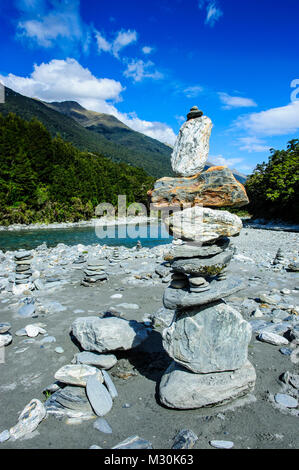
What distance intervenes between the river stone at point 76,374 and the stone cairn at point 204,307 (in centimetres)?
113

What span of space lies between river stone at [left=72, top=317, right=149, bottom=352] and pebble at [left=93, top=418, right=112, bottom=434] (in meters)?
1.33

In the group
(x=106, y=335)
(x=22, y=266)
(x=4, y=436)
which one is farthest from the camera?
(x=22, y=266)

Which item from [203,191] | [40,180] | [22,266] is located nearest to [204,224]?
[203,191]

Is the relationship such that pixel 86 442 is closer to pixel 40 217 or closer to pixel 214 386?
pixel 214 386

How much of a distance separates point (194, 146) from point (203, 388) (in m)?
3.78

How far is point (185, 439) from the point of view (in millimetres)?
2963

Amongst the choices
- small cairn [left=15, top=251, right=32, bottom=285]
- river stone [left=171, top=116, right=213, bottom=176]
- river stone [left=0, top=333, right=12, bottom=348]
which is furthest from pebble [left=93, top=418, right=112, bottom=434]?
small cairn [left=15, top=251, right=32, bottom=285]

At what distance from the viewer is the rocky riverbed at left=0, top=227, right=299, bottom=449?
311 cm

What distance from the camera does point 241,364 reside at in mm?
3812

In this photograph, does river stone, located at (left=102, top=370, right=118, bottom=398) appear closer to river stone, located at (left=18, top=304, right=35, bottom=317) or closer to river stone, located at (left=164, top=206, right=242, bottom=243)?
river stone, located at (left=164, top=206, right=242, bottom=243)

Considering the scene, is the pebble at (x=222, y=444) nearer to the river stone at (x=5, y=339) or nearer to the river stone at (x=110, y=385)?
the river stone at (x=110, y=385)

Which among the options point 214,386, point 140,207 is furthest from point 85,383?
point 140,207

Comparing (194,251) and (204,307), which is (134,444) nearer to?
(204,307)

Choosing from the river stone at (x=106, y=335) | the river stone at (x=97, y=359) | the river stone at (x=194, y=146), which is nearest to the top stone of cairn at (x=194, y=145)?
the river stone at (x=194, y=146)
